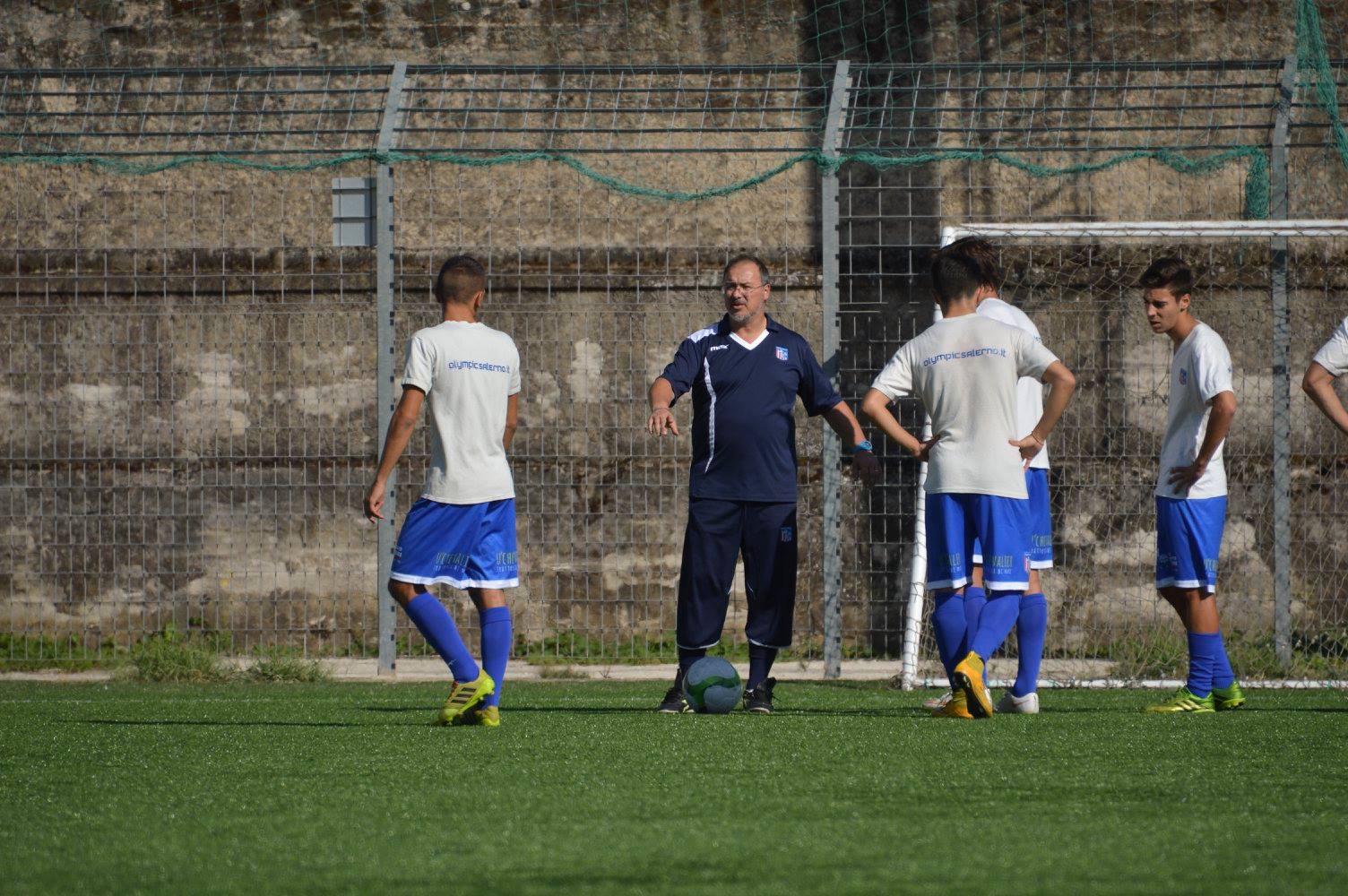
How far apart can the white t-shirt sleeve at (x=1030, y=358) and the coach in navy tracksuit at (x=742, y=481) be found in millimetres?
786

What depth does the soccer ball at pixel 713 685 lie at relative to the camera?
608 cm

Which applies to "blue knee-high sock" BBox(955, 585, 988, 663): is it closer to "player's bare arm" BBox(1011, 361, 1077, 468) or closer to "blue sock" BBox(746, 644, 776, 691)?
"player's bare arm" BBox(1011, 361, 1077, 468)

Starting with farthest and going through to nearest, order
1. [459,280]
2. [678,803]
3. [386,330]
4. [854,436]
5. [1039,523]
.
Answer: [386,330] < [1039,523] < [854,436] < [459,280] < [678,803]

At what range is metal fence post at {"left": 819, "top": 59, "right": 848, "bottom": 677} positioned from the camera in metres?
8.31

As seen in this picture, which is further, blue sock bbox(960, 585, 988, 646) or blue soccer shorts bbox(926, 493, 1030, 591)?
blue sock bbox(960, 585, 988, 646)

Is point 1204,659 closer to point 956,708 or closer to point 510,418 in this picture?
point 956,708

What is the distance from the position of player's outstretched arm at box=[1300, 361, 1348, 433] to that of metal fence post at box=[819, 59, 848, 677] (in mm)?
2894

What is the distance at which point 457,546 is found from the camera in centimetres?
560

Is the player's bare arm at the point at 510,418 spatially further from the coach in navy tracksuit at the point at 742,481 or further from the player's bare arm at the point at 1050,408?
the player's bare arm at the point at 1050,408

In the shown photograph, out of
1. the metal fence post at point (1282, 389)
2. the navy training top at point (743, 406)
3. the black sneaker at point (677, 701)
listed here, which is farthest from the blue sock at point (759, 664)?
the metal fence post at point (1282, 389)

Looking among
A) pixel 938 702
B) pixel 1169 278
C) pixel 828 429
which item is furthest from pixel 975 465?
pixel 828 429

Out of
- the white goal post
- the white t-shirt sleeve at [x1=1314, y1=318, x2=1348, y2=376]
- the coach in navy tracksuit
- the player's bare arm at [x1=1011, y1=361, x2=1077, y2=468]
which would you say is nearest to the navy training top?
the coach in navy tracksuit

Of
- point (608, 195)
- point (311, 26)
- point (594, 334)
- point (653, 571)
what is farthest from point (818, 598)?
point (311, 26)

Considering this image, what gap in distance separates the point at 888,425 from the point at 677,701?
4.80ft
